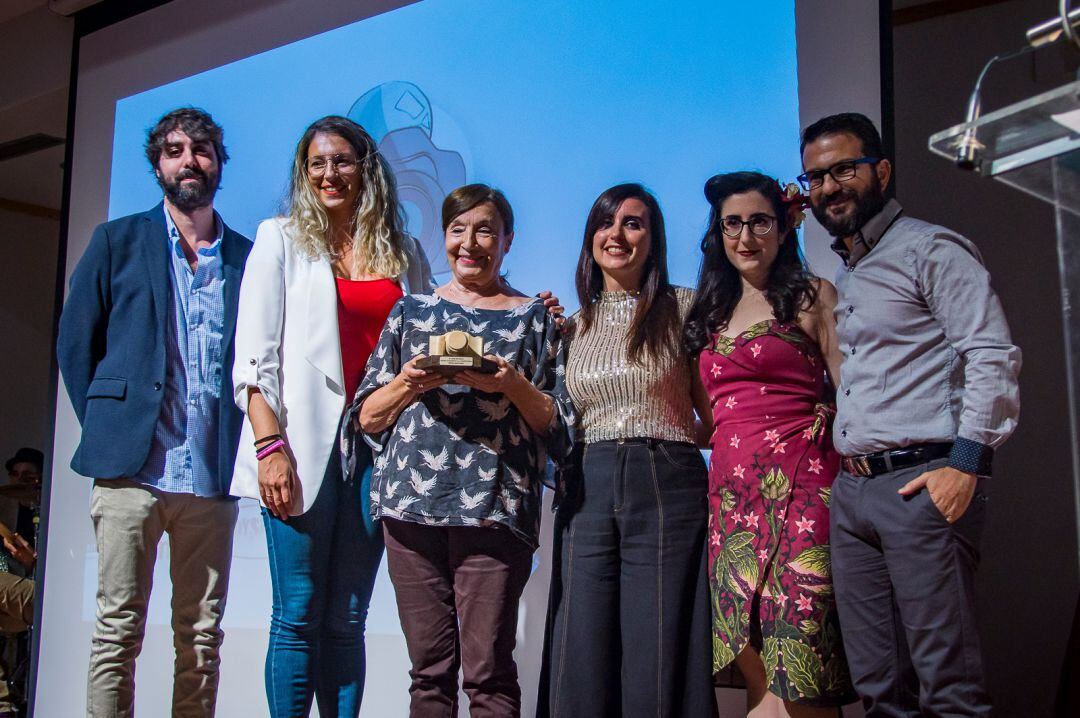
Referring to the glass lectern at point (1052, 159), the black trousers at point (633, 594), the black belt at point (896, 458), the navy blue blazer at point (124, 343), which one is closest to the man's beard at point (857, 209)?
the black belt at point (896, 458)

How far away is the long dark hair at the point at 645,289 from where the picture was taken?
2.39 meters

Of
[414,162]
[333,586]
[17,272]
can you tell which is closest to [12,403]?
[17,272]

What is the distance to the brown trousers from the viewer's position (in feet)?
7.43

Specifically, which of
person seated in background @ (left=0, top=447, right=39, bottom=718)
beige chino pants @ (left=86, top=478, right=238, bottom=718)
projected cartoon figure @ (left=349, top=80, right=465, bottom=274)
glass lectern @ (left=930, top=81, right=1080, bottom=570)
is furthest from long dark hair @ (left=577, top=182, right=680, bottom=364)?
person seated in background @ (left=0, top=447, right=39, bottom=718)

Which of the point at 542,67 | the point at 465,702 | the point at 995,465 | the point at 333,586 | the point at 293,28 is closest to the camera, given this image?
the point at 333,586

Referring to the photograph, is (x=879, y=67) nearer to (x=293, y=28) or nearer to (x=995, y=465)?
(x=995, y=465)

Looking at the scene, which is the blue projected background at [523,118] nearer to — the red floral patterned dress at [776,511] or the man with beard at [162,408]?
the man with beard at [162,408]

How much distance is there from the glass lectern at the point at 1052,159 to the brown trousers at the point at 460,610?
4.51ft

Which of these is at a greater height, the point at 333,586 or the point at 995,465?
the point at 995,465

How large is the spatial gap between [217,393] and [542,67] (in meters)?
1.45

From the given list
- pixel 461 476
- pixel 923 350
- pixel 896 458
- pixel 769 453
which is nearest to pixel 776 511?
pixel 769 453

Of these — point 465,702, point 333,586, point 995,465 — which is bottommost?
point 465,702

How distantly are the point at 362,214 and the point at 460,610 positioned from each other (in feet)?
3.88

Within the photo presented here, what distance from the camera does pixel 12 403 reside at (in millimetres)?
6758
